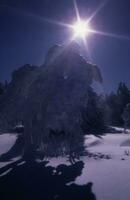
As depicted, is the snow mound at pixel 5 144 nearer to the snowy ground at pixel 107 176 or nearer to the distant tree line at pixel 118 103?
the snowy ground at pixel 107 176

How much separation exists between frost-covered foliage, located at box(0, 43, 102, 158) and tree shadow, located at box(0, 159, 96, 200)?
1.99 m

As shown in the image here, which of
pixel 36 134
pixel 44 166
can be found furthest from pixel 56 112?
pixel 44 166

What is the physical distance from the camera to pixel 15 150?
43.7 ft

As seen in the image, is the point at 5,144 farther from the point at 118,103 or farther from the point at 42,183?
the point at 118,103

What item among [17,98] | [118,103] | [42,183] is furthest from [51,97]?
[118,103]

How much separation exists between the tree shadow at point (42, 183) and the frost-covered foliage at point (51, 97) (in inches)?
78.2

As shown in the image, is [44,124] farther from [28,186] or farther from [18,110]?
[28,186]

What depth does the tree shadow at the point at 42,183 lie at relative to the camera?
610cm

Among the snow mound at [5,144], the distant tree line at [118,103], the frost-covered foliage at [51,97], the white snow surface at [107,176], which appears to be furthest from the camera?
the distant tree line at [118,103]

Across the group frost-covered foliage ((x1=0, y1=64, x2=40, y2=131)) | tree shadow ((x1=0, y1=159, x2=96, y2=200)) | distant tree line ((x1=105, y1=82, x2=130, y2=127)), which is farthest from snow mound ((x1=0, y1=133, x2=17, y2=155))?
distant tree line ((x1=105, y1=82, x2=130, y2=127))

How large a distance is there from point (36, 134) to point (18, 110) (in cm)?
148

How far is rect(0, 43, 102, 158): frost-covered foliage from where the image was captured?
429 inches

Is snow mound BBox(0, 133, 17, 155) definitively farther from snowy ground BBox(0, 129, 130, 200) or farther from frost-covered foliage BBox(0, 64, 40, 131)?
snowy ground BBox(0, 129, 130, 200)

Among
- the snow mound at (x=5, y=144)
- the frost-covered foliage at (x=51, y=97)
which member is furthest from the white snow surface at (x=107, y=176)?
the snow mound at (x=5, y=144)
